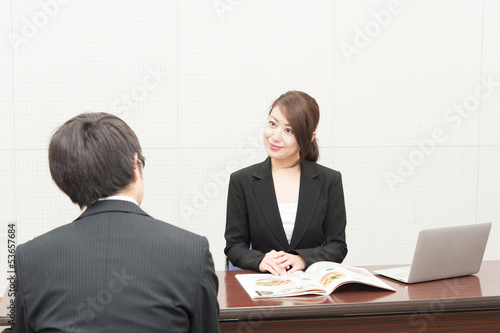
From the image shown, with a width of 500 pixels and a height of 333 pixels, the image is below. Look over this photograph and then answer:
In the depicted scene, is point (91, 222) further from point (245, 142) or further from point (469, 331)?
point (245, 142)

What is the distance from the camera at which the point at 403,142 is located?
412cm

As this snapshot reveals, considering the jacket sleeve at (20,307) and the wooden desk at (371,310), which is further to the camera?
the wooden desk at (371,310)

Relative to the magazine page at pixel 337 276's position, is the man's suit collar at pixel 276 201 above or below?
above

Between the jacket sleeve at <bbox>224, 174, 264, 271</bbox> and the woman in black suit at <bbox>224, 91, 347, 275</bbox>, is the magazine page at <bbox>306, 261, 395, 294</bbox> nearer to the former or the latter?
the woman in black suit at <bbox>224, 91, 347, 275</bbox>

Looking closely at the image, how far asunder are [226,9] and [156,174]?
4.18 feet

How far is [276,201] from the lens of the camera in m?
2.61

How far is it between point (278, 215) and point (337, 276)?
598 millimetres

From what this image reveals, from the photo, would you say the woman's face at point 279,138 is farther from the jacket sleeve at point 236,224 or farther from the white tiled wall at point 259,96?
the white tiled wall at point 259,96

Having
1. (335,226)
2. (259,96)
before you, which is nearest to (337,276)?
(335,226)

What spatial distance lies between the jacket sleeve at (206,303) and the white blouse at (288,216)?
129cm

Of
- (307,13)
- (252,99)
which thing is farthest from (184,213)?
(307,13)

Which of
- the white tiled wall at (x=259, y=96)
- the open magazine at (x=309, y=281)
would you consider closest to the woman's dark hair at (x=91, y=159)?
the open magazine at (x=309, y=281)

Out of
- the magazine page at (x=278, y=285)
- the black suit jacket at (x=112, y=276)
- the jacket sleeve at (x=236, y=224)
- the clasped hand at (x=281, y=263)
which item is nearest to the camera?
the black suit jacket at (x=112, y=276)

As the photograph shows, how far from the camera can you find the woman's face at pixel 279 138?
257 centimetres
